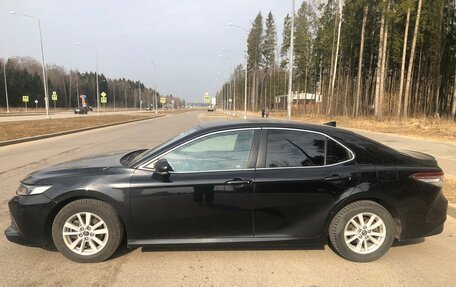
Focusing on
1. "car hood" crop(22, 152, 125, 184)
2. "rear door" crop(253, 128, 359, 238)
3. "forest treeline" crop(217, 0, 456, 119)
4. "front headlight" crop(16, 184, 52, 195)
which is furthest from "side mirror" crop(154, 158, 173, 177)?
"forest treeline" crop(217, 0, 456, 119)

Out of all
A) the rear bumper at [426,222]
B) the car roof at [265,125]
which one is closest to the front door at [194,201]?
the car roof at [265,125]

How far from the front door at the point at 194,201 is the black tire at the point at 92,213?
236 millimetres

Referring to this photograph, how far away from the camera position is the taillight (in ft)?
14.4

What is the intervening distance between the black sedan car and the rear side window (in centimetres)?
1

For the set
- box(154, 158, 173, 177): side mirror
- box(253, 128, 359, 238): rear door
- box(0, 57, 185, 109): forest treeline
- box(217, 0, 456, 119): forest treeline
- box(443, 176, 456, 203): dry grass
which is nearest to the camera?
box(154, 158, 173, 177): side mirror

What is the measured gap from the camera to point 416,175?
172 inches

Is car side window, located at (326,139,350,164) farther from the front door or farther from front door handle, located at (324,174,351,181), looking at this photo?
the front door

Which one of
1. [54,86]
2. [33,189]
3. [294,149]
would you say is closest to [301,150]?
[294,149]

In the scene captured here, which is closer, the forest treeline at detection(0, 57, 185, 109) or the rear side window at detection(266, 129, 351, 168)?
the rear side window at detection(266, 129, 351, 168)

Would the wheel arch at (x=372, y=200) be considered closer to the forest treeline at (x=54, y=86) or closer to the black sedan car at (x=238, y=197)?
the black sedan car at (x=238, y=197)

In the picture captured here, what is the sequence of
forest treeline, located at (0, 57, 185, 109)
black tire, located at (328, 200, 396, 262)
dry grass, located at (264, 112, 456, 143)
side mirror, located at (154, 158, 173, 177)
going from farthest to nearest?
forest treeline, located at (0, 57, 185, 109)
dry grass, located at (264, 112, 456, 143)
black tire, located at (328, 200, 396, 262)
side mirror, located at (154, 158, 173, 177)

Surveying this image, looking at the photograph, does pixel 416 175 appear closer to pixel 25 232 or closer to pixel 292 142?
pixel 292 142

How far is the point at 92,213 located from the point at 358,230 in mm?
2984

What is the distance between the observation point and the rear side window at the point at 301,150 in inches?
169
